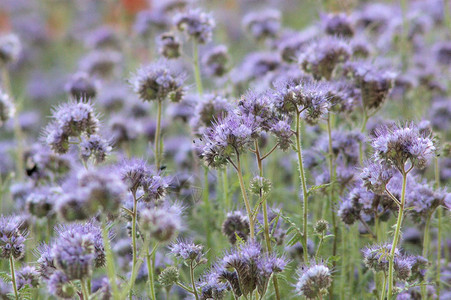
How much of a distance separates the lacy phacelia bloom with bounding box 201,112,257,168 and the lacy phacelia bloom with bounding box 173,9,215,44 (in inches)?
92.8

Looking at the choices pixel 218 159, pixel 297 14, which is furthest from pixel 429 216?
pixel 297 14

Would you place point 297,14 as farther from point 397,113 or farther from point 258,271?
point 258,271

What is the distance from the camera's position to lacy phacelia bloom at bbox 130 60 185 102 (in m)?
4.34

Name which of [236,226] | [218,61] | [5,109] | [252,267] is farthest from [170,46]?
[252,267]

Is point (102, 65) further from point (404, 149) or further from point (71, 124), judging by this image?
point (404, 149)

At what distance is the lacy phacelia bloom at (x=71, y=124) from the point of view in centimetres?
368

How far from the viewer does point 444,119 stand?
6.20m

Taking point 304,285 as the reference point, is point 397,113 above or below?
above

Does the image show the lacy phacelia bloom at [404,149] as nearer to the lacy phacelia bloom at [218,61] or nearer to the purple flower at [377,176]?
the purple flower at [377,176]

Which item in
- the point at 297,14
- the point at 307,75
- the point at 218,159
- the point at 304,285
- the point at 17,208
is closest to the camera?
the point at 304,285

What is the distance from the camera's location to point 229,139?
10.0 feet

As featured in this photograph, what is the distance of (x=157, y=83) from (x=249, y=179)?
Result: 1.63 m

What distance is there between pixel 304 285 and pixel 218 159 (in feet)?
2.95

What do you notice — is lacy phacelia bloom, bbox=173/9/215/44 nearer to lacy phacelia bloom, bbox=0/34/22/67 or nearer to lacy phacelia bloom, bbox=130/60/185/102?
lacy phacelia bloom, bbox=130/60/185/102
